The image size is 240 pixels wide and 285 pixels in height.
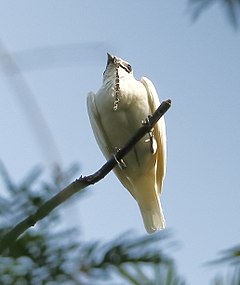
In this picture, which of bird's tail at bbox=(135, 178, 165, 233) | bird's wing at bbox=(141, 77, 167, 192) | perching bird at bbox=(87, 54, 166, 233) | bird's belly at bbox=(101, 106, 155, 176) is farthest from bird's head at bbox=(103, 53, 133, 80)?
bird's tail at bbox=(135, 178, 165, 233)

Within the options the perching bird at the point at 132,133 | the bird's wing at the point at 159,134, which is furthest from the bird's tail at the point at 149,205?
the bird's wing at the point at 159,134

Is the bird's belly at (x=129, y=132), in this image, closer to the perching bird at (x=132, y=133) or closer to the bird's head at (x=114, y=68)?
the perching bird at (x=132, y=133)

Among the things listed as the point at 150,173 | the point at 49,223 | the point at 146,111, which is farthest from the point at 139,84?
the point at 49,223

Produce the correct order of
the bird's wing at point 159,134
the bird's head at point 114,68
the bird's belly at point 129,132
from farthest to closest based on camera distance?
the bird's head at point 114,68
the bird's wing at point 159,134
the bird's belly at point 129,132

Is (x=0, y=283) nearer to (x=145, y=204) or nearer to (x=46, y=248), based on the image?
(x=46, y=248)

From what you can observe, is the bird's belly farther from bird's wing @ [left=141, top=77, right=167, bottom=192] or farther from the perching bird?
bird's wing @ [left=141, top=77, right=167, bottom=192]

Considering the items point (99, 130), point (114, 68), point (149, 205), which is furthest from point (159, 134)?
point (114, 68)

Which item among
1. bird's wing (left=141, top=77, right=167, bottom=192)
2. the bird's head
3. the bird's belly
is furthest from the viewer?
the bird's head
